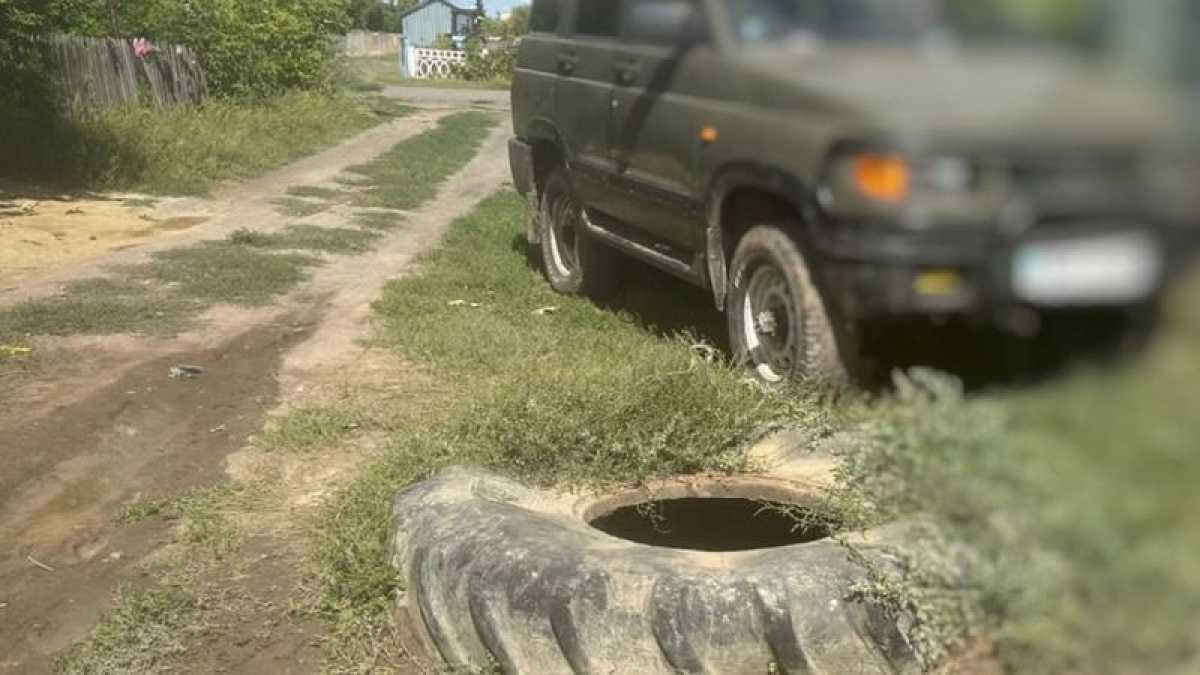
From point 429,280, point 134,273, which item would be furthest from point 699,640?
point 134,273

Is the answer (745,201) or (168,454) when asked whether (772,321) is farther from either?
(168,454)

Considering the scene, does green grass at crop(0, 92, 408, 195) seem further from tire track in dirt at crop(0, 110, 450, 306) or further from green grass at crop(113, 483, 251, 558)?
green grass at crop(113, 483, 251, 558)

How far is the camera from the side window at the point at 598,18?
2.88 meters

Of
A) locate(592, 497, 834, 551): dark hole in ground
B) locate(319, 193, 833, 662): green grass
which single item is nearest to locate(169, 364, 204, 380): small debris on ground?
locate(319, 193, 833, 662): green grass

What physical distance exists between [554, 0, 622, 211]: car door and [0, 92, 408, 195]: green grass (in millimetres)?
10141

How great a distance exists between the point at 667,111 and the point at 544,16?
3414mm

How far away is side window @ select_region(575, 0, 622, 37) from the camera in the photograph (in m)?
2.88

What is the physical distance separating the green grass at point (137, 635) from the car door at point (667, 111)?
211cm

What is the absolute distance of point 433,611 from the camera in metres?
3.71

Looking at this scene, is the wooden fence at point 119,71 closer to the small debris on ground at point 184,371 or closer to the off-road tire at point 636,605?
the small debris on ground at point 184,371

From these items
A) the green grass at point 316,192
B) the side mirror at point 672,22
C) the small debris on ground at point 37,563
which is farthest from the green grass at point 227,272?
the side mirror at point 672,22

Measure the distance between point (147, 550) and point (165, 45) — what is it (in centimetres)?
1579

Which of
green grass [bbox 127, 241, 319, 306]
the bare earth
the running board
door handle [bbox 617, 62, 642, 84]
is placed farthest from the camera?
green grass [bbox 127, 241, 319, 306]

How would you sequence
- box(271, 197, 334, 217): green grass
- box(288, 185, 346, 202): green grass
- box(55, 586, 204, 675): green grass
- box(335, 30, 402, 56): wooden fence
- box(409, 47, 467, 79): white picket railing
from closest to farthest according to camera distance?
box(55, 586, 204, 675): green grass
box(409, 47, 467, 79): white picket railing
box(271, 197, 334, 217): green grass
box(288, 185, 346, 202): green grass
box(335, 30, 402, 56): wooden fence
